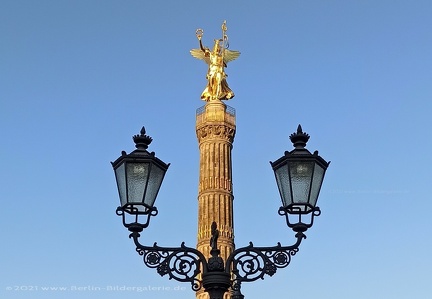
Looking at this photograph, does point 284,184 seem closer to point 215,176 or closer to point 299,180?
point 299,180

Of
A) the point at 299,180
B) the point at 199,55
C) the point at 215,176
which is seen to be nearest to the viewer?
the point at 299,180

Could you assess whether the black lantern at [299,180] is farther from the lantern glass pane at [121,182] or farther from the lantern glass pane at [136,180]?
the lantern glass pane at [121,182]

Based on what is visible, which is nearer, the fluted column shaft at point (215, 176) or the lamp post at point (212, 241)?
the lamp post at point (212, 241)

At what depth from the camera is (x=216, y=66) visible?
101 ft

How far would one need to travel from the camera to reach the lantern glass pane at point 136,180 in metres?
5.07

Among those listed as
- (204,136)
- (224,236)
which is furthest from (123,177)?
(204,136)

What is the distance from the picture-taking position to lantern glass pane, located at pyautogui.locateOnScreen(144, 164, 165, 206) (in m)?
5.09

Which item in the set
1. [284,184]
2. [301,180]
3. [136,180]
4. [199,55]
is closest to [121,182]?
[136,180]

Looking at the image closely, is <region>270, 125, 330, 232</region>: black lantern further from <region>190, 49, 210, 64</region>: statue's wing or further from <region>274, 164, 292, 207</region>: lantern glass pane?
<region>190, 49, 210, 64</region>: statue's wing

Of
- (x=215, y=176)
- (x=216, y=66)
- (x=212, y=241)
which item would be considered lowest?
(x=212, y=241)

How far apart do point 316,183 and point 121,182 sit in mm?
1294

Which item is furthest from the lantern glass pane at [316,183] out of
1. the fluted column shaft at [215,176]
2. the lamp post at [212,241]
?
the fluted column shaft at [215,176]

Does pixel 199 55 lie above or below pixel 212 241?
above

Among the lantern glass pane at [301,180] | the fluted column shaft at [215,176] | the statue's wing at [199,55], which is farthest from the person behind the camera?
the statue's wing at [199,55]
